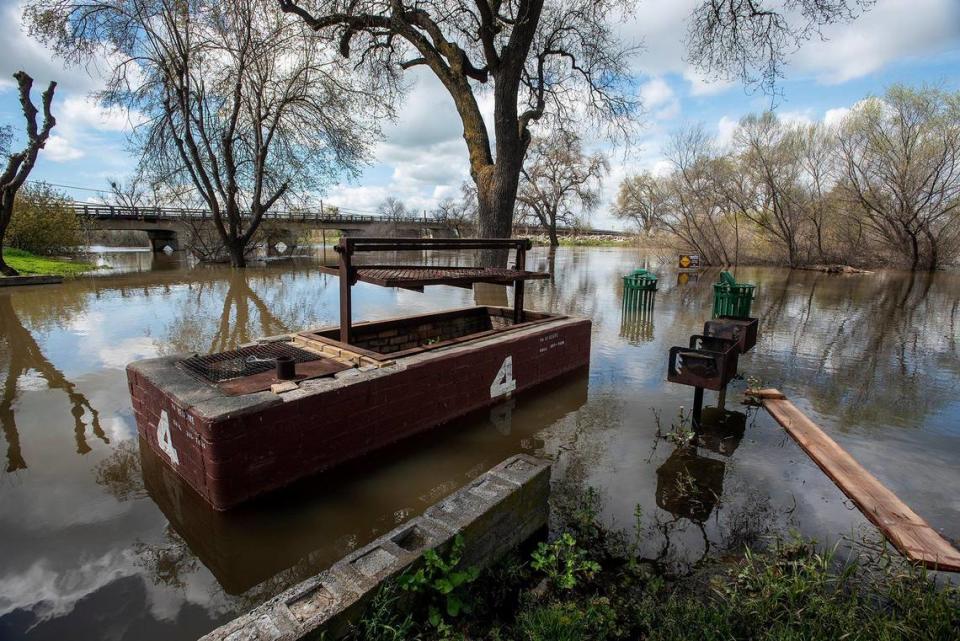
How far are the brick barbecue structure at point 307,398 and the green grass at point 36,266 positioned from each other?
1918 centimetres

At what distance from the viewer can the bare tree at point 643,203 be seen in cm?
3356

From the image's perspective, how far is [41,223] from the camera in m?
23.4

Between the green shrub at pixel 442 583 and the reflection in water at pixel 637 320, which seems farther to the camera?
the reflection in water at pixel 637 320

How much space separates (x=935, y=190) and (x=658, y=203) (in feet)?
50.0

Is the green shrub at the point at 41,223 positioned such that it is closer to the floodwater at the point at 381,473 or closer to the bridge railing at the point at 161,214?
the bridge railing at the point at 161,214

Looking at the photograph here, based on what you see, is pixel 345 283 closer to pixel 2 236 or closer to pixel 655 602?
pixel 655 602

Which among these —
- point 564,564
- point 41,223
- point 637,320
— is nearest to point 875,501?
point 564,564

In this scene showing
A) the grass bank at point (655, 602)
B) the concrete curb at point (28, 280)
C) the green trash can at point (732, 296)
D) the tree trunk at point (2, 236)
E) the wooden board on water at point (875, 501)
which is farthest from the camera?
the tree trunk at point (2, 236)

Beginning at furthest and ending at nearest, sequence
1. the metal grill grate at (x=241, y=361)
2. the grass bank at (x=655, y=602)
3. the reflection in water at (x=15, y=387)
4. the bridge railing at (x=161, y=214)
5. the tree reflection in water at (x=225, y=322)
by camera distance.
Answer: the bridge railing at (x=161, y=214) < the tree reflection in water at (x=225, y=322) < the reflection in water at (x=15, y=387) < the metal grill grate at (x=241, y=361) < the grass bank at (x=655, y=602)

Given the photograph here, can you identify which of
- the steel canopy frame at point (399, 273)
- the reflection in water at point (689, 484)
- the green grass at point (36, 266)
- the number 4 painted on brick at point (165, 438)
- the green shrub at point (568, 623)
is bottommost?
the reflection in water at point (689, 484)

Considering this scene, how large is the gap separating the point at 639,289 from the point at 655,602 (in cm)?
1080

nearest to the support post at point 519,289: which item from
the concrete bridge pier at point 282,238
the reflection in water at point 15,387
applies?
the reflection in water at point 15,387

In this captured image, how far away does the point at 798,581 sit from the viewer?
8.23 feet

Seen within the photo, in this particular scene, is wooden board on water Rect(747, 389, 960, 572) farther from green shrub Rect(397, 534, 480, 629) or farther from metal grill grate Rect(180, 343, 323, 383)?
metal grill grate Rect(180, 343, 323, 383)
